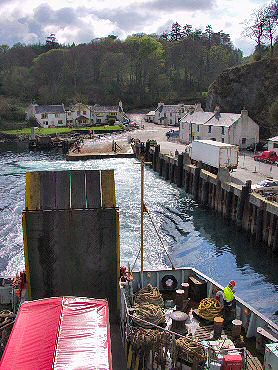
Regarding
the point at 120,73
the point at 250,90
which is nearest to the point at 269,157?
the point at 250,90

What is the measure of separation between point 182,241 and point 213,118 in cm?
3957

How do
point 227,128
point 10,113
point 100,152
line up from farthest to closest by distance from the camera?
point 10,113 < point 100,152 < point 227,128

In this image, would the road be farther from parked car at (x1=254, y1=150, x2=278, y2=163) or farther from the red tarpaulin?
the red tarpaulin

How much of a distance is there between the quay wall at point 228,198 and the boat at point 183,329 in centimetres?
1529

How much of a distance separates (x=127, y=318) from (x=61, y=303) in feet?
8.67

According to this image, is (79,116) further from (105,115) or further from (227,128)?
(227,128)

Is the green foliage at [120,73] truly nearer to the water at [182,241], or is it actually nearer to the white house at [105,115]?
the white house at [105,115]

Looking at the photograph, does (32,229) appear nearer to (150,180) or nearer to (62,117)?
(150,180)

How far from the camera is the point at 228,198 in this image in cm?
3703

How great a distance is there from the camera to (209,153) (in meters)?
45.9

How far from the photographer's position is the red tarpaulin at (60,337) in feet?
29.6

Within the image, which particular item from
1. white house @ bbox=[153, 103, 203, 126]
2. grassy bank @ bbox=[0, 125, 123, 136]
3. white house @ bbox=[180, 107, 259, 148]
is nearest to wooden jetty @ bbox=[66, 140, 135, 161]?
white house @ bbox=[180, 107, 259, 148]

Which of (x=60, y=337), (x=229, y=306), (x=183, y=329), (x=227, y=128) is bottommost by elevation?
(x=183, y=329)

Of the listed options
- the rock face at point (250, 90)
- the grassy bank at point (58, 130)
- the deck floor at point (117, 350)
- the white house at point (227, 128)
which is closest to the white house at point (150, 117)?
the grassy bank at point (58, 130)
